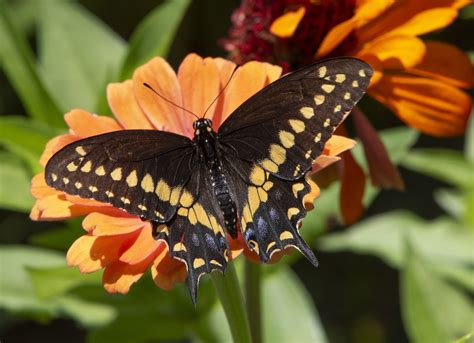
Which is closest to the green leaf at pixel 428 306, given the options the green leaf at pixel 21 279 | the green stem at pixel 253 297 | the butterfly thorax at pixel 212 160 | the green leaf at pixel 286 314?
the green leaf at pixel 286 314

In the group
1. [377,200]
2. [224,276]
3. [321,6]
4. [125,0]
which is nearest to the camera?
[224,276]

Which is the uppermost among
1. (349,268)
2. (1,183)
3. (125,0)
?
(1,183)

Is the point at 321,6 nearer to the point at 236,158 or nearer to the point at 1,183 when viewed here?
the point at 236,158

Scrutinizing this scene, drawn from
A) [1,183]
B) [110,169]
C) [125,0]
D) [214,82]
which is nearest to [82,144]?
[110,169]

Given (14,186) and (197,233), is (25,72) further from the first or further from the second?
(197,233)

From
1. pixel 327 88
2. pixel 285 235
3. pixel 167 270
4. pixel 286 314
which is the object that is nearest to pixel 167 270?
pixel 167 270

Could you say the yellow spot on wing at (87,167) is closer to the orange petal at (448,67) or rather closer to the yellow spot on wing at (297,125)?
the yellow spot on wing at (297,125)

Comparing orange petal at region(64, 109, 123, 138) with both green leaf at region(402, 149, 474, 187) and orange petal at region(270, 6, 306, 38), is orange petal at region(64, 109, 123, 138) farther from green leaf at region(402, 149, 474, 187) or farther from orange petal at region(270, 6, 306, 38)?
green leaf at region(402, 149, 474, 187)
